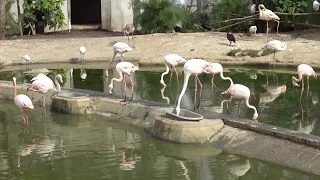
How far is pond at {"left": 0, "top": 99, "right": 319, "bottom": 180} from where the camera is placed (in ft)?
23.1

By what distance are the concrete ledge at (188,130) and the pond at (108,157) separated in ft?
0.37

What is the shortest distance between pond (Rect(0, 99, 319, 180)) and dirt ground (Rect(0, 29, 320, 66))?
7.41m

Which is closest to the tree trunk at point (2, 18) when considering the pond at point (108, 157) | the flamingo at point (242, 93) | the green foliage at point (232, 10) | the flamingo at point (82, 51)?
the flamingo at point (82, 51)

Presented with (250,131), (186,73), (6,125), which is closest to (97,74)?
(6,125)

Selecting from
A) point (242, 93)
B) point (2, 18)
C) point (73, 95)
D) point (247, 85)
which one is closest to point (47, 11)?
point (2, 18)

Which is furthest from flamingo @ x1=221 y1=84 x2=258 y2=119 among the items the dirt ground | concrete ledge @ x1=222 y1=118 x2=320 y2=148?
the dirt ground

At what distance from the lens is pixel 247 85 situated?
12648mm

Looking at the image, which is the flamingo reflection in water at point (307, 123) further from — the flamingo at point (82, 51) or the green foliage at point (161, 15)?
the green foliage at point (161, 15)

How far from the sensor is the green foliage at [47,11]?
2198 centimetres

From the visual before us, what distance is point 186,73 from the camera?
895cm

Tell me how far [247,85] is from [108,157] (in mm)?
5627

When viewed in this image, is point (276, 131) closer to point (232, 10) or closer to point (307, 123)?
point (307, 123)

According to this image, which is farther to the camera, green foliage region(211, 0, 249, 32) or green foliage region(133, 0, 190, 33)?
green foliage region(211, 0, 249, 32)

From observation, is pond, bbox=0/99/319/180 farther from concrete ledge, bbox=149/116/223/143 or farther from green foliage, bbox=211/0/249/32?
green foliage, bbox=211/0/249/32
